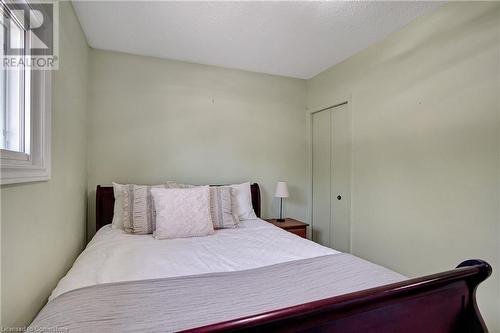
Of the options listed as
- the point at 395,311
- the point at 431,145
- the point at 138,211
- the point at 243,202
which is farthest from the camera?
the point at 243,202

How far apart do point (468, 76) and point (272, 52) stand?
1.63 meters

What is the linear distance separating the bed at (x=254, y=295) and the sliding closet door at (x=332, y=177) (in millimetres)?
1398

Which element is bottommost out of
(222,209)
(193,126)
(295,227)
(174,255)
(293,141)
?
(295,227)

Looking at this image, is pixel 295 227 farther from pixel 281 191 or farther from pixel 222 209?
pixel 222 209

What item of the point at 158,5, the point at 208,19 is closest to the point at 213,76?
the point at 208,19

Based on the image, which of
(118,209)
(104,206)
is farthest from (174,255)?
(104,206)

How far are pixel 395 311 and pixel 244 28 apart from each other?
7.07 ft

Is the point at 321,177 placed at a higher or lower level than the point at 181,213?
higher

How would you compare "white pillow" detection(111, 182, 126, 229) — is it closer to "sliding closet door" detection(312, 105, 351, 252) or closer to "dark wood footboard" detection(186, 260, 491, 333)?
"dark wood footboard" detection(186, 260, 491, 333)

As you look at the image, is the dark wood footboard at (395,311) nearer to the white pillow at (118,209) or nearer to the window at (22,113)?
the window at (22,113)

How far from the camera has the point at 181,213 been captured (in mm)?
1938

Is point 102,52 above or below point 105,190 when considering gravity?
above

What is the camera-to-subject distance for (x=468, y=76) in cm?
166

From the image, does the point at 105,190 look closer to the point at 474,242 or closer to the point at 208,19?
the point at 208,19
